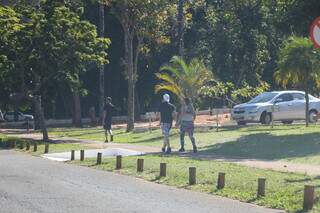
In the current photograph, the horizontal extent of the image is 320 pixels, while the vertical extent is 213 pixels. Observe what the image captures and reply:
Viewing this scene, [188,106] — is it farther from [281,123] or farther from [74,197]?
[281,123]

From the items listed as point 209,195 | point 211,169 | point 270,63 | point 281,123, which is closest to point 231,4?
point 270,63

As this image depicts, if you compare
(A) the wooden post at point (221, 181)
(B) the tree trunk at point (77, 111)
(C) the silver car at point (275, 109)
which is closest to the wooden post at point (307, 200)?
(A) the wooden post at point (221, 181)

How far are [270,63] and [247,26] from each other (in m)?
5.68

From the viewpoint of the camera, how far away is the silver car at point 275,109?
32.5 metres

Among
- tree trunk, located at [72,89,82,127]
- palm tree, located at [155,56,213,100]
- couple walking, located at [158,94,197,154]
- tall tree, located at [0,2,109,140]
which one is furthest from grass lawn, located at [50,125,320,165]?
tree trunk, located at [72,89,82,127]

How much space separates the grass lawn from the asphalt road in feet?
17.5

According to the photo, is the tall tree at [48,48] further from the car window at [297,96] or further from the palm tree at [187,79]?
the car window at [297,96]

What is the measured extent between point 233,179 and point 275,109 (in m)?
18.2

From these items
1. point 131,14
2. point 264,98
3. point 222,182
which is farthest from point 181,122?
point 131,14

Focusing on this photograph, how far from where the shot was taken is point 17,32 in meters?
29.8

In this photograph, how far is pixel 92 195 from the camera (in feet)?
43.7

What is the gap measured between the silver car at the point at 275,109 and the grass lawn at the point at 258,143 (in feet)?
9.73

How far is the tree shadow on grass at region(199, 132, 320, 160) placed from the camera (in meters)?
20.0

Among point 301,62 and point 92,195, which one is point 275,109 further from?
point 92,195
